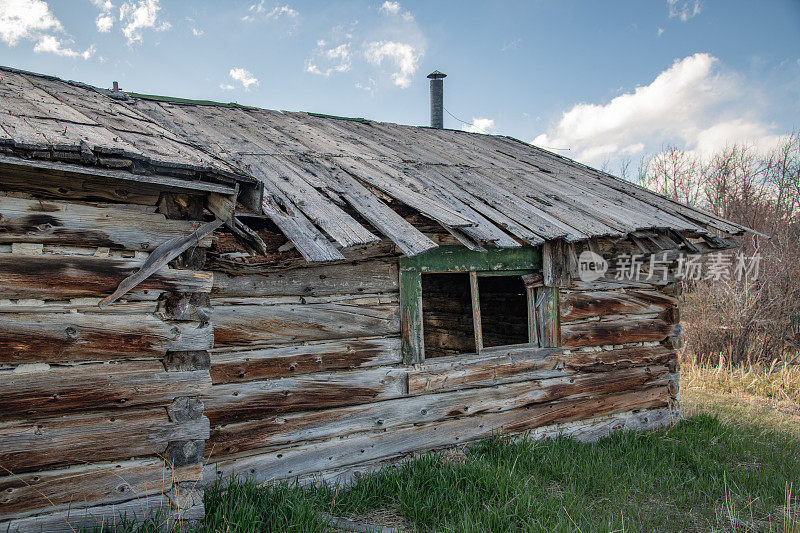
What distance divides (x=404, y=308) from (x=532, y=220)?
1.66 meters

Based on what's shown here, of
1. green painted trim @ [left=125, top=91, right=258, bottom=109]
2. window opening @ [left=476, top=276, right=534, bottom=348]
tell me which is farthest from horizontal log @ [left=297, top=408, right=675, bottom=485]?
green painted trim @ [left=125, top=91, right=258, bottom=109]

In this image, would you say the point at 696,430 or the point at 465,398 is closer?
the point at 465,398

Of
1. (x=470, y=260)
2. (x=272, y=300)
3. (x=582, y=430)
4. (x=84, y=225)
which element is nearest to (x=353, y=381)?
(x=272, y=300)

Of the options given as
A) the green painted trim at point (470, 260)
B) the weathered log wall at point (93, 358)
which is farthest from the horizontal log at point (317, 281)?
the weathered log wall at point (93, 358)

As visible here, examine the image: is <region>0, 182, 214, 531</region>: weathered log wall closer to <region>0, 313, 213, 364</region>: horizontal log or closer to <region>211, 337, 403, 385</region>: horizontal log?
<region>0, 313, 213, 364</region>: horizontal log

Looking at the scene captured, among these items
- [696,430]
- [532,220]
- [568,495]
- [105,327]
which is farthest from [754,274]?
[105,327]

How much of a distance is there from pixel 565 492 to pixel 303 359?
2.55 metres

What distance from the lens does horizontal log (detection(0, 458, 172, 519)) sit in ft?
9.61

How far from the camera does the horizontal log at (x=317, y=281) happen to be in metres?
4.22

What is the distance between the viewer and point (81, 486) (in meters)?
3.11

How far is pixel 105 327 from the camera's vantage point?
317 centimetres

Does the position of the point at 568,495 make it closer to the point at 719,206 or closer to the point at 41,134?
the point at 41,134

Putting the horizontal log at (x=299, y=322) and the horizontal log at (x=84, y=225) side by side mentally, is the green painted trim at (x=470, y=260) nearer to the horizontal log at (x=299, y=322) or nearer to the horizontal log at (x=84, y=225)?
the horizontal log at (x=299, y=322)

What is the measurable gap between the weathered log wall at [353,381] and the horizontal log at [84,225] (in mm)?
862
